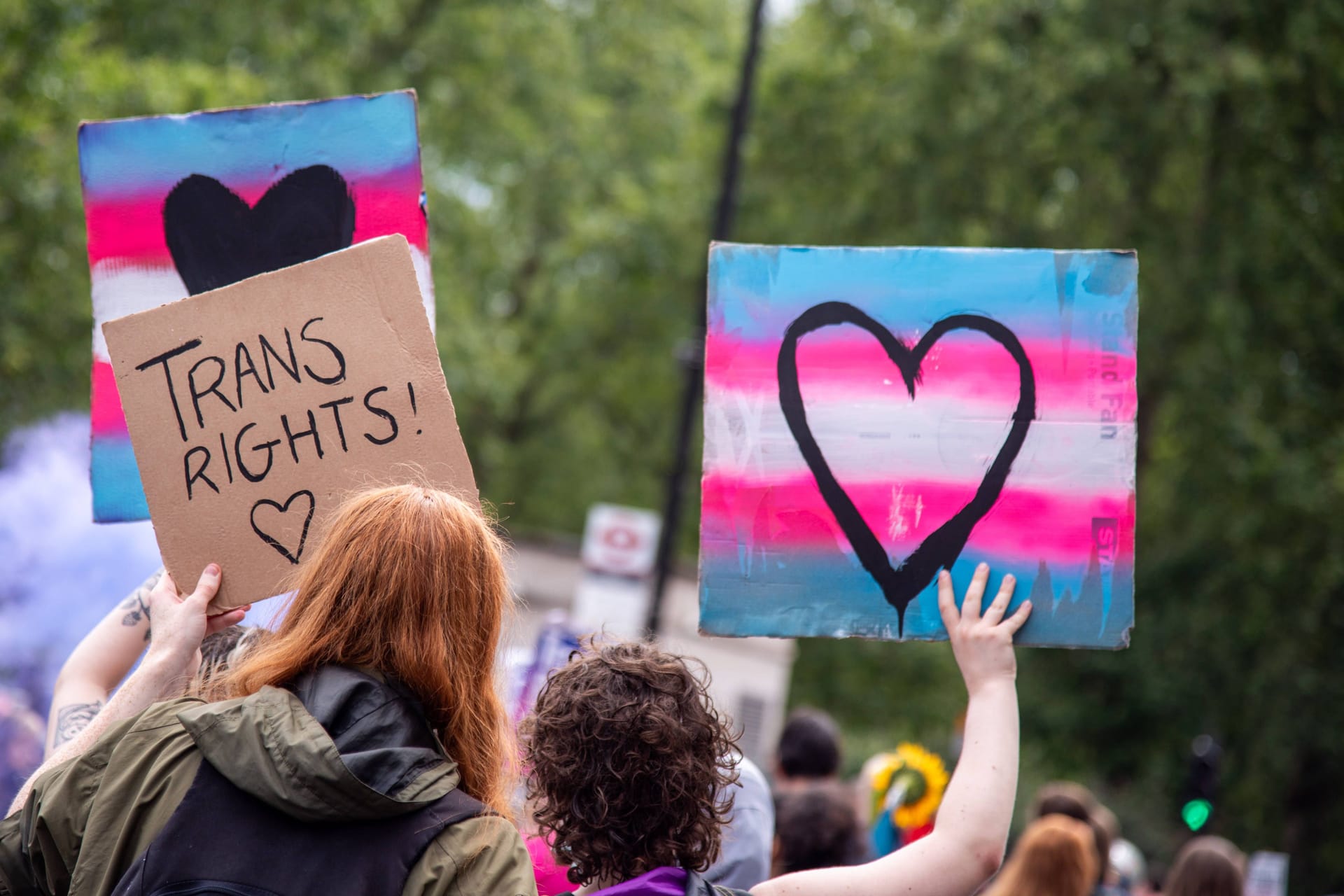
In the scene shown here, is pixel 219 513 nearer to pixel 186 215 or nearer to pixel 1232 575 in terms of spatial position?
pixel 186 215

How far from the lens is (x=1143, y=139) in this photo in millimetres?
13359

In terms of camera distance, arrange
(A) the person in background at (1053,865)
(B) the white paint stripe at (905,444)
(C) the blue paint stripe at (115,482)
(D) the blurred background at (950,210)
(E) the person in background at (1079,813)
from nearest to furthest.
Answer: (B) the white paint stripe at (905,444)
(C) the blue paint stripe at (115,482)
(A) the person in background at (1053,865)
(E) the person in background at (1079,813)
(D) the blurred background at (950,210)

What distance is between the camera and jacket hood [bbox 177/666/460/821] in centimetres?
165

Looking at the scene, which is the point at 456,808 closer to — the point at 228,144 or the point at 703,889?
the point at 703,889

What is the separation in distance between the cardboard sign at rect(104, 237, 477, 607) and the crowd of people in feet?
0.39

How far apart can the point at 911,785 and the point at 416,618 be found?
4.23 metres

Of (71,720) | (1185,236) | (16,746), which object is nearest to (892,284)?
(71,720)

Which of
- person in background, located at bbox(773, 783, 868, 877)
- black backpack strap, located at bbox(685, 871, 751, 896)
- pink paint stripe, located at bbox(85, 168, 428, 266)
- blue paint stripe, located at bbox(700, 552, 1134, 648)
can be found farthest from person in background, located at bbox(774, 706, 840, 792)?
black backpack strap, located at bbox(685, 871, 751, 896)

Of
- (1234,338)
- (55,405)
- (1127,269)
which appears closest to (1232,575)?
(1234,338)

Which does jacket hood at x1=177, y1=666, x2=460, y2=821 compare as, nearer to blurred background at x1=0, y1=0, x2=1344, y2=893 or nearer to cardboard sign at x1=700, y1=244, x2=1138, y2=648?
cardboard sign at x1=700, y1=244, x2=1138, y2=648

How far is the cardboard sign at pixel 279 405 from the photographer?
2316mm

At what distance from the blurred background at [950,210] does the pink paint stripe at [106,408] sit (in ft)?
17.8

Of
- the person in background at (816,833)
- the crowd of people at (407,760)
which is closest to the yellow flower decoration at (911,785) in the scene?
the person in background at (816,833)

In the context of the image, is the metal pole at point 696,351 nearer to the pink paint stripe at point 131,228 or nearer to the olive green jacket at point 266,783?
the pink paint stripe at point 131,228
